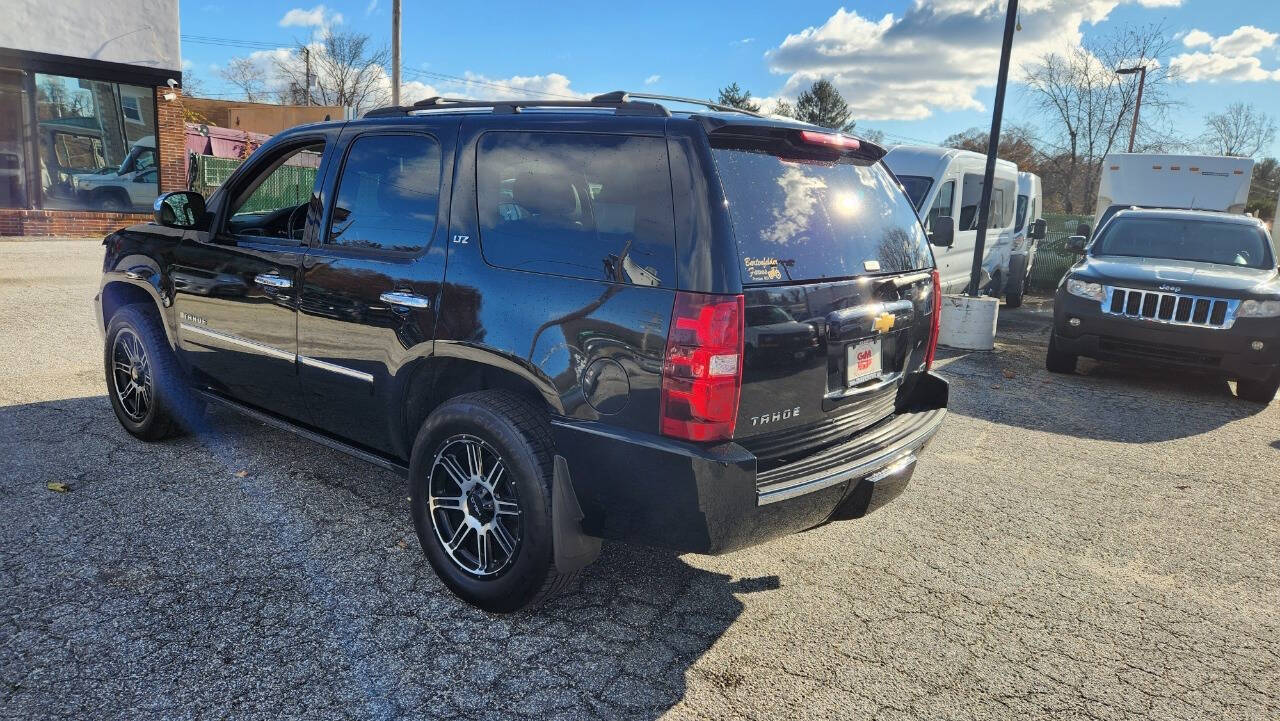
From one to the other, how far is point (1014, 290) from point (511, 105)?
13.4 m

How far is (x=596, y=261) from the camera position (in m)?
2.92

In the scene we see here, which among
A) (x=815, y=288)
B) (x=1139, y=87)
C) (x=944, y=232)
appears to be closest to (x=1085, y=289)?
(x=944, y=232)

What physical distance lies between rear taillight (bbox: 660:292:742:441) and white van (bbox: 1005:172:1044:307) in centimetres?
1239

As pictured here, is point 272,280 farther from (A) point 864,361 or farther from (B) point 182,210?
(A) point 864,361

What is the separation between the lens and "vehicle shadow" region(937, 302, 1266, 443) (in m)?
6.64

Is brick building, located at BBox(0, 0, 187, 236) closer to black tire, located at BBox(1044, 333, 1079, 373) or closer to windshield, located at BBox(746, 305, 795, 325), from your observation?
black tire, located at BBox(1044, 333, 1079, 373)

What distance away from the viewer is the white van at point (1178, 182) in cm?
1398

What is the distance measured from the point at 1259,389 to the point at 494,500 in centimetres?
760

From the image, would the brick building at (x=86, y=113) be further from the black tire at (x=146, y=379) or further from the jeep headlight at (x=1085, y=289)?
the jeep headlight at (x=1085, y=289)

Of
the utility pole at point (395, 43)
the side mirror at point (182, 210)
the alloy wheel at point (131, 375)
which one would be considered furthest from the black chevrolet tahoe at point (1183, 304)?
the utility pole at point (395, 43)

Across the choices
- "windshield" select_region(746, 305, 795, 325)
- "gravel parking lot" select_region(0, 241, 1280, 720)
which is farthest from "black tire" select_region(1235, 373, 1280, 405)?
"windshield" select_region(746, 305, 795, 325)

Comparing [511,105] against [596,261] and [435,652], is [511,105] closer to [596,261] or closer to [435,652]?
[596,261]

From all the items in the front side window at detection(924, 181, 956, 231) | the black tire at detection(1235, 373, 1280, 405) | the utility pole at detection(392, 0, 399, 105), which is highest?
the utility pole at detection(392, 0, 399, 105)

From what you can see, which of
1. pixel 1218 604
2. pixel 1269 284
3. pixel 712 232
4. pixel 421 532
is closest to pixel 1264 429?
pixel 1269 284
